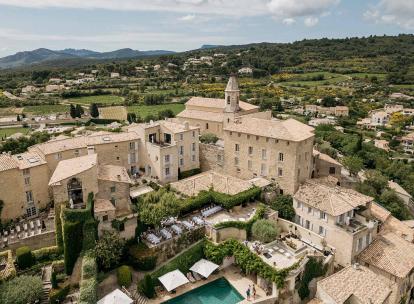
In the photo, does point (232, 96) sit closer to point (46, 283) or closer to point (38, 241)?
point (38, 241)

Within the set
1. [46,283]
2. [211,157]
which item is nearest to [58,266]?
[46,283]

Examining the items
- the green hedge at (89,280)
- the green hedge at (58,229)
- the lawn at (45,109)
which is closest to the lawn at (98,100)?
the lawn at (45,109)

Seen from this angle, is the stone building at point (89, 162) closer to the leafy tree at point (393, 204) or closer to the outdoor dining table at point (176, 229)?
the outdoor dining table at point (176, 229)

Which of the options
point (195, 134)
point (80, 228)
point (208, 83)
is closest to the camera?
point (80, 228)

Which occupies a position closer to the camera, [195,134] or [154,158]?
[154,158]

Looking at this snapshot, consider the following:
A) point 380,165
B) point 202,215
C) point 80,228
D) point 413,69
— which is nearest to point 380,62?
point 413,69

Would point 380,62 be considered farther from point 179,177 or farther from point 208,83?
point 179,177
